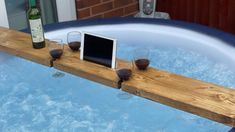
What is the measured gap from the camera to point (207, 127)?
197 cm

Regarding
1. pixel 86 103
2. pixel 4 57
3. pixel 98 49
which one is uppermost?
pixel 98 49

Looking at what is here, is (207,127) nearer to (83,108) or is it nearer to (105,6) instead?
(83,108)

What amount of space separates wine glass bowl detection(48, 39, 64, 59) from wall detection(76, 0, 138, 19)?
1237 mm

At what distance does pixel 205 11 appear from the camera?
3.55 metres

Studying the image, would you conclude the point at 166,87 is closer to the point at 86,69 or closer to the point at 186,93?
the point at 186,93

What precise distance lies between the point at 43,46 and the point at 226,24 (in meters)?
1.86

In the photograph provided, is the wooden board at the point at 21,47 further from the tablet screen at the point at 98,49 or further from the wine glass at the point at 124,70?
the wine glass at the point at 124,70

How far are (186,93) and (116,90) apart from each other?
2.48 ft

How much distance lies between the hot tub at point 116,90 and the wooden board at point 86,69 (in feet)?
1.04

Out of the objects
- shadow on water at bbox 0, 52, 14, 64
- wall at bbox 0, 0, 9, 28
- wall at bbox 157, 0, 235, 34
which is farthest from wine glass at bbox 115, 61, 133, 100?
wall at bbox 157, 0, 235, 34

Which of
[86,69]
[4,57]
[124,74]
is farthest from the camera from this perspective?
[4,57]

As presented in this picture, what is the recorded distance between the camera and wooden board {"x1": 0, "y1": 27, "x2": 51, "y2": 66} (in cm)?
202

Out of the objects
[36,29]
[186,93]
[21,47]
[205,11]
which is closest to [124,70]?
[186,93]

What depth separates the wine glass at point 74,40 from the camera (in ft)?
6.67
